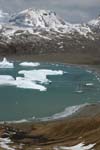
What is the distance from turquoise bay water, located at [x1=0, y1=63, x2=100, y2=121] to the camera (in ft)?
375

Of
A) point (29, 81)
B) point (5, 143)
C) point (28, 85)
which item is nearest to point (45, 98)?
point (28, 85)

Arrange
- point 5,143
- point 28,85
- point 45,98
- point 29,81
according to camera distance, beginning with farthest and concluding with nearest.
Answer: point 29,81 → point 28,85 → point 45,98 → point 5,143

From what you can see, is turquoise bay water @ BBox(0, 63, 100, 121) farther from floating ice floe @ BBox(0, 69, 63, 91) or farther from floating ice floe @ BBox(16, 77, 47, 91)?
floating ice floe @ BBox(0, 69, 63, 91)

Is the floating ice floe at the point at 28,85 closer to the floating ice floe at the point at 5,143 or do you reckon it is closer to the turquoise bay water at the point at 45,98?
the turquoise bay water at the point at 45,98

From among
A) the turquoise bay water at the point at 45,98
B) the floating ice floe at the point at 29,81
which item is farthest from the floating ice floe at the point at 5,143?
the floating ice floe at the point at 29,81

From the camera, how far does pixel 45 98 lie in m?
138

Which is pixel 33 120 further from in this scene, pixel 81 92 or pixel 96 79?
pixel 96 79

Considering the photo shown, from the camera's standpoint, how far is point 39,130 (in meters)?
90.6

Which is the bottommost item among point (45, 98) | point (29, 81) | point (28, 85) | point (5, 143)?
point (45, 98)

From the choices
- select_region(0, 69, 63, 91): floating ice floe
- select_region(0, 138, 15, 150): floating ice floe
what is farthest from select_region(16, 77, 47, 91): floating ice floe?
select_region(0, 138, 15, 150): floating ice floe

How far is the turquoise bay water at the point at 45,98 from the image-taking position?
11440 centimetres

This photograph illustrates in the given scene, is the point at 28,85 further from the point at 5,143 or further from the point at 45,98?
the point at 5,143

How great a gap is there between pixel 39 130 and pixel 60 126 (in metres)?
4.38

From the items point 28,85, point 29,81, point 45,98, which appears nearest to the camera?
point 45,98
